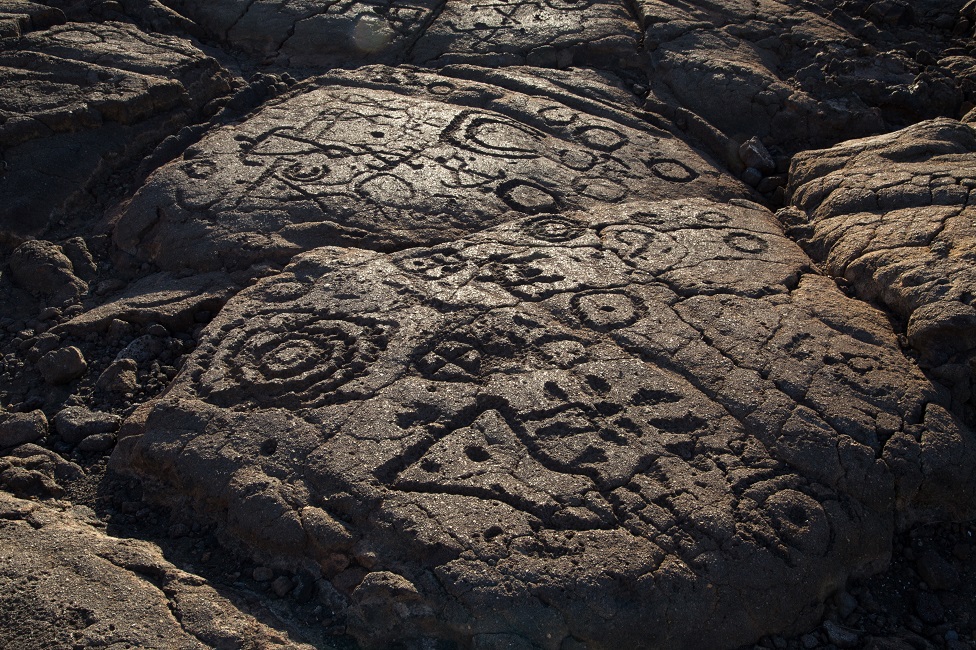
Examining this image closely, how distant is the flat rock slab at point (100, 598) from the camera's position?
1.83 metres

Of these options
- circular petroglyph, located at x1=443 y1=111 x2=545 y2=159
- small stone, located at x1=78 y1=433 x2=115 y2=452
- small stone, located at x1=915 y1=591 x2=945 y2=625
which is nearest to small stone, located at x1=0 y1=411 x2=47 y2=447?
small stone, located at x1=78 y1=433 x2=115 y2=452

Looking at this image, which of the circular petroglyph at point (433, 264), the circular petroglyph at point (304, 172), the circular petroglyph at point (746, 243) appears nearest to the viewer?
the circular petroglyph at point (433, 264)

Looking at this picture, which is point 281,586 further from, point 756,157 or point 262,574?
point 756,157

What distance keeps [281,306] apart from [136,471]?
0.75 m

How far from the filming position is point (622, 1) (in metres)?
4.97

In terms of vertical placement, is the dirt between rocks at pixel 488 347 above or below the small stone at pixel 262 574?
above

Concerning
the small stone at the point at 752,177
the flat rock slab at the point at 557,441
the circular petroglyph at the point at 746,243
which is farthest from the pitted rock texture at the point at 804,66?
the flat rock slab at the point at 557,441

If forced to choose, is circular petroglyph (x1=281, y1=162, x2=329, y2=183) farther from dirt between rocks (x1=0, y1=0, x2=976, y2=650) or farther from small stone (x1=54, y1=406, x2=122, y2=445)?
small stone (x1=54, y1=406, x2=122, y2=445)

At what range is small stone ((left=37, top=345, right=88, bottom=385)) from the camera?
277 centimetres

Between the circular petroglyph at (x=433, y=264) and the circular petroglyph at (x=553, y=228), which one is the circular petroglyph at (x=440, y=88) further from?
the circular petroglyph at (x=433, y=264)

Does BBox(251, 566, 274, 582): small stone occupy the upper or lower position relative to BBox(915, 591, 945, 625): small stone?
lower

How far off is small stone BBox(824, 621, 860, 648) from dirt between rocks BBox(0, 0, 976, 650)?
1 centimetres

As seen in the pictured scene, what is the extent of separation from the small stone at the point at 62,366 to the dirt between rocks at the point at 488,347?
0.01 metres

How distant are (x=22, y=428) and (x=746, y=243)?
9.09 feet
